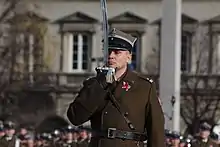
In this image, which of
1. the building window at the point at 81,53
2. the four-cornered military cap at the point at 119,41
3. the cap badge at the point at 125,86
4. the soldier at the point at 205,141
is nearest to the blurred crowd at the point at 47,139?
the soldier at the point at 205,141

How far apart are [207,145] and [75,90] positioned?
945 inches

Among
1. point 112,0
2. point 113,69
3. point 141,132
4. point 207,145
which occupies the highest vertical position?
point 112,0

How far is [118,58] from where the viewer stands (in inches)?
245

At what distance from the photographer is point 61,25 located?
3791 centimetres

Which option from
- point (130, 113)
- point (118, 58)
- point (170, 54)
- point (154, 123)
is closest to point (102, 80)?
point (118, 58)

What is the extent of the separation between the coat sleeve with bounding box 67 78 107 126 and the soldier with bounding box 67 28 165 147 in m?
0.03

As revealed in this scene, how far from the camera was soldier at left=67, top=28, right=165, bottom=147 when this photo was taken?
6.15 metres

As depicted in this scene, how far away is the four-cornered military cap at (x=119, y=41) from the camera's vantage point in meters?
6.30

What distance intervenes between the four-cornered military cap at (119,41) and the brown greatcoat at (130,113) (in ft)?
0.69

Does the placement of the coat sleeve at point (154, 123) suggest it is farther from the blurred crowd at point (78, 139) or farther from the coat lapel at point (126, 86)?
the blurred crowd at point (78, 139)

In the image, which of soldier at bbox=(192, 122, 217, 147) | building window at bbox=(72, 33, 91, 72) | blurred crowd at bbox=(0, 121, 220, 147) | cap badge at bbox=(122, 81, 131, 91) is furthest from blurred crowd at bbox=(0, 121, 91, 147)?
building window at bbox=(72, 33, 91, 72)

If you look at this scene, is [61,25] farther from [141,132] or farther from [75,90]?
[141,132]

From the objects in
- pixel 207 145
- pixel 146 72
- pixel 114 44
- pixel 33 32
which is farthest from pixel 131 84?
pixel 146 72

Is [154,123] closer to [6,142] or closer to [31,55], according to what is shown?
[6,142]
